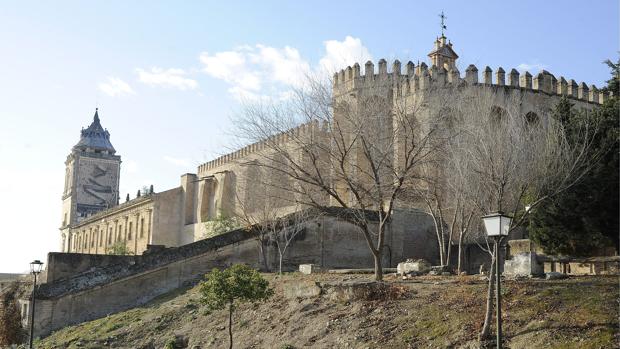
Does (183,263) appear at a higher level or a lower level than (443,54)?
lower

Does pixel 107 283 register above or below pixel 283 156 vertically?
below

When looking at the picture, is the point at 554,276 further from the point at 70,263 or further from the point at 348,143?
the point at 70,263

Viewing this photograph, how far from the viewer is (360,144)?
2022cm

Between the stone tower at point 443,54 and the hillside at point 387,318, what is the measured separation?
86.1 ft

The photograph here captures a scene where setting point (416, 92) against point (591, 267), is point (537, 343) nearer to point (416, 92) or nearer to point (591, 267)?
point (591, 267)

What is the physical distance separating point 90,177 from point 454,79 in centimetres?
6063

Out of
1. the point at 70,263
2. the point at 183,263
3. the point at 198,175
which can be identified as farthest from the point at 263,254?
the point at 198,175

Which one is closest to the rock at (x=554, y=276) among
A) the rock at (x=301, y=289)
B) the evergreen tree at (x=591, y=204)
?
the evergreen tree at (x=591, y=204)

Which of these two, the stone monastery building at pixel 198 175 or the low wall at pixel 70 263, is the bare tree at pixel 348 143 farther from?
the low wall at pixel 70 263

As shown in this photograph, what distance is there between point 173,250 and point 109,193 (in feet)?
205

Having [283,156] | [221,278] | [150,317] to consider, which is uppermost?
[283,156]

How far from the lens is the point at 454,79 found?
108ft

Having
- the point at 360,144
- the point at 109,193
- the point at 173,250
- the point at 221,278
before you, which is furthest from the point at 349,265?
the point at 109,193

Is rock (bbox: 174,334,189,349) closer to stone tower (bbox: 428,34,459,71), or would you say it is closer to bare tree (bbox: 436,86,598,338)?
bare tree (bbox: 436,86,598,338)
